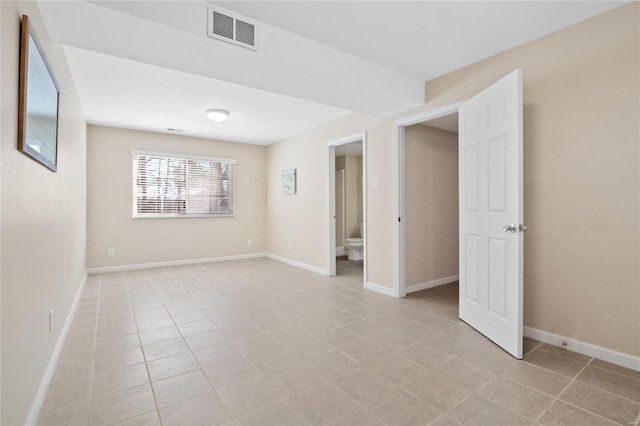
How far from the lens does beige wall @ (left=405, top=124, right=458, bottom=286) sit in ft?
13.0

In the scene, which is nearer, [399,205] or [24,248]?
[24,248]

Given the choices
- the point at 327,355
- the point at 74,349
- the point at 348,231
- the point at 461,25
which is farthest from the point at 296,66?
the point at 348,231

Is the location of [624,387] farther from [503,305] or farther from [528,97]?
[528,97]

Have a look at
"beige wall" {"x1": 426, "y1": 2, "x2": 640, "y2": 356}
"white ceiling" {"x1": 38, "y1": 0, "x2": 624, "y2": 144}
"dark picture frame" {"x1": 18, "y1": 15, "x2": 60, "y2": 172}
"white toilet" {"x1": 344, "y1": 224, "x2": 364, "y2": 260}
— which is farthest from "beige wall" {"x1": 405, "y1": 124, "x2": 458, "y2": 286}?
"dark picture frame" {"x1": 18, "y1": 15, "x2": 60, "y2": 172}

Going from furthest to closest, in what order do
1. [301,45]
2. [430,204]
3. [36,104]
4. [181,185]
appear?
[181,185] < [430,204] < [301,45] < [36,104]

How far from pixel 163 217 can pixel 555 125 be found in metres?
5.80

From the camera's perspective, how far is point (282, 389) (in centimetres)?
188

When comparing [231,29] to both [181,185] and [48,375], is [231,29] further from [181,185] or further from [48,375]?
[181,185]

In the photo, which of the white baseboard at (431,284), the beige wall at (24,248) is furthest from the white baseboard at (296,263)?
the beige wall at (24,248)

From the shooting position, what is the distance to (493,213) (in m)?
2.54

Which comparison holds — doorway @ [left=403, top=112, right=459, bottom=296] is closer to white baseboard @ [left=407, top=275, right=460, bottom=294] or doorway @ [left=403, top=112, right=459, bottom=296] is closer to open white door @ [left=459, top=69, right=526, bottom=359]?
white baseboard @ [left=407, top=275, right=460, bottom=294]

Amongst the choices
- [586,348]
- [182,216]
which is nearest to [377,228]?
[586,348]

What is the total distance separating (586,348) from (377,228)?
2303 mm

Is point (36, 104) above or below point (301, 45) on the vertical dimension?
below
